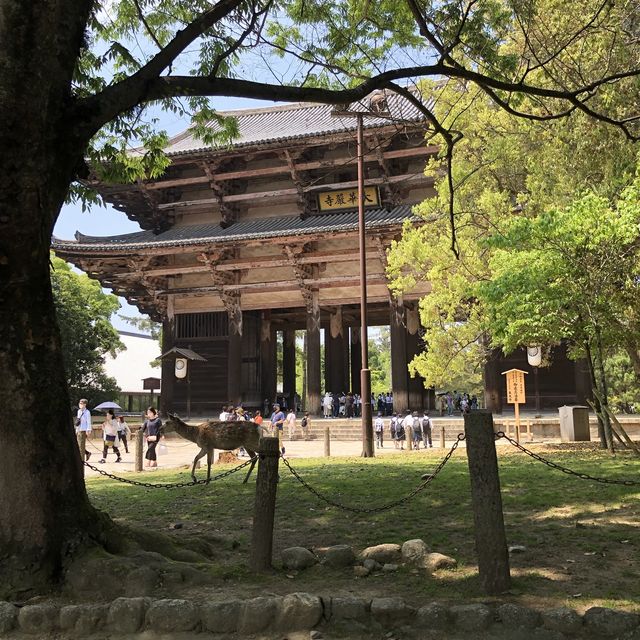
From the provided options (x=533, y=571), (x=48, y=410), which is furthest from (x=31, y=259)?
(x=533, y=571)

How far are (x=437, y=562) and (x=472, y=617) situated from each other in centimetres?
103

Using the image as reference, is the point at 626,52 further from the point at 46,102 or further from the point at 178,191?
the point at 178,191

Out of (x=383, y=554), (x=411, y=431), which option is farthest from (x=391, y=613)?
(x=411, y=431)

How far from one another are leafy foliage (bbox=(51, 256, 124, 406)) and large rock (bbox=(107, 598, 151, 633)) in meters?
25.0

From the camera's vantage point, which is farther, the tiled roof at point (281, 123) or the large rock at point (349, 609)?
the tiled roof at point (281, 123)

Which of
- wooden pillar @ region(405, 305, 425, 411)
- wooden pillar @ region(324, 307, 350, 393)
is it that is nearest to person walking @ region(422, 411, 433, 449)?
wooden pillar @ region(405, 305, 425, 411)

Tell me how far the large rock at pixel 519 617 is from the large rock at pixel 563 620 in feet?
0.17

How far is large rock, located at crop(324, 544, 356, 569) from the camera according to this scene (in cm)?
451

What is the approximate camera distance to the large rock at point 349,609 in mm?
3564

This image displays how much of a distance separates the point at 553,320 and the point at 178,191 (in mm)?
17869

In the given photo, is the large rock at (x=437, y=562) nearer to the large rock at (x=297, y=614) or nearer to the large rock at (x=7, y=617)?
the large rock at (x=297, y=614)

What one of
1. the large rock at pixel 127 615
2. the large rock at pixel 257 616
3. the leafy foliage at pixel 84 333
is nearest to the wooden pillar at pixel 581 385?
the large rock at pixel 257 616

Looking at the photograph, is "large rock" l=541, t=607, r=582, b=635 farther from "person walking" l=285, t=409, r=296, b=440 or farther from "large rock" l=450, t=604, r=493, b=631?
"person walking" l=285, t=409, r=296, b=440

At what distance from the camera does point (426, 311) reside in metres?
16.0
